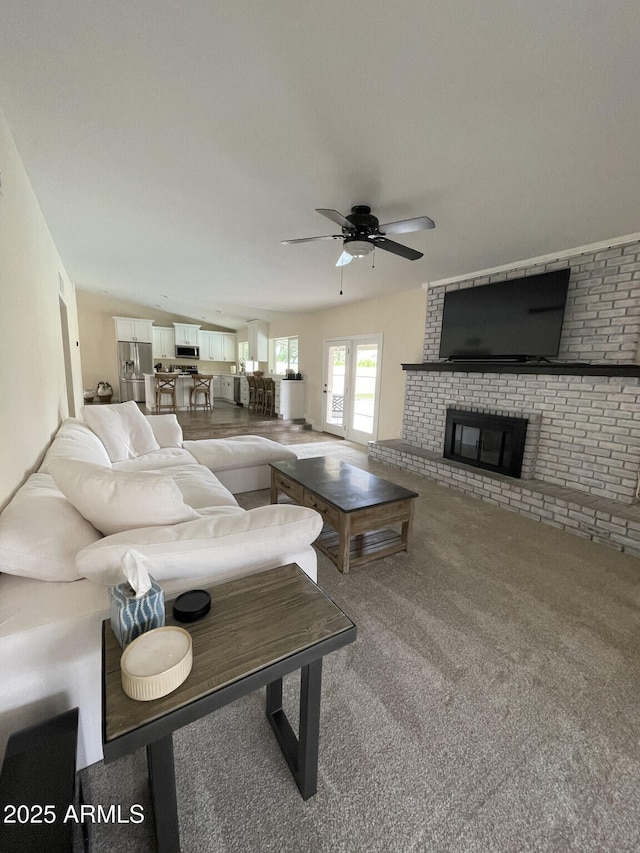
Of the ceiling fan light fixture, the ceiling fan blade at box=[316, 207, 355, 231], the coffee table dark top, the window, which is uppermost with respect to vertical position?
the ceiling fan blade at box=[316, 207, 355, 231]

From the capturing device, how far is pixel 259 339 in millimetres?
8609

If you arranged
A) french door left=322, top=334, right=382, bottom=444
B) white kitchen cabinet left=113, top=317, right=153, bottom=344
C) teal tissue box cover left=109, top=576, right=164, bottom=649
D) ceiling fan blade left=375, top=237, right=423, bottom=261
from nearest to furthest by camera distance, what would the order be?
teal tissue box cover left=109, top=576, right=164, bottom=649, ceiling fan blade left=375, top=237, right=423, bottom=261, french door left=322, top=334, right=382, bottom=444, white kitchen cabinet left=113, top=317, right=153, bottom=344

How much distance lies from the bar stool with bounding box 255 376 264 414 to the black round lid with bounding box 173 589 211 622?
737 centimetres

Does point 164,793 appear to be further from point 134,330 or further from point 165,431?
point 134,330

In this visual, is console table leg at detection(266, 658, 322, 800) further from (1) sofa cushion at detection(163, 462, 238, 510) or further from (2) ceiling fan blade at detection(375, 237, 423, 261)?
(2) ceiling fan blade at detection(375, 237, 423, 261)

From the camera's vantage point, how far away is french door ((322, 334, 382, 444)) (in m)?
5.55

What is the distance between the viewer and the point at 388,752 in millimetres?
1184

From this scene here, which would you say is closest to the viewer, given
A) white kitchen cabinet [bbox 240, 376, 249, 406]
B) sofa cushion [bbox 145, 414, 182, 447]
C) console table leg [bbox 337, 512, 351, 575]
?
console table leg [bbox 337, 512, 351, 575]

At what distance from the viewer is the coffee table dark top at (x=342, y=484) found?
2236 millimetres

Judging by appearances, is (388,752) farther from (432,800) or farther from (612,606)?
(612,606)

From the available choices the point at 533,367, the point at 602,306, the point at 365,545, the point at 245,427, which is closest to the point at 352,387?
the point at 245,427

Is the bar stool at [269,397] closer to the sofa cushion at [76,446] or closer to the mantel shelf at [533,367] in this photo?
the mantel shelf at [533,367]

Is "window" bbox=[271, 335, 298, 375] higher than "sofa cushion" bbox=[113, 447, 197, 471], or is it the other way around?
"window" bbox=[271, 335, 298, 375]

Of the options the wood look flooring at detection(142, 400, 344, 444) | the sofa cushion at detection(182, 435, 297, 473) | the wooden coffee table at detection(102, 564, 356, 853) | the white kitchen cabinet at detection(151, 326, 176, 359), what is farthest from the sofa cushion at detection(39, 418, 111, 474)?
the white kitchen cabinet at detection(151, 326, 176, 359)
